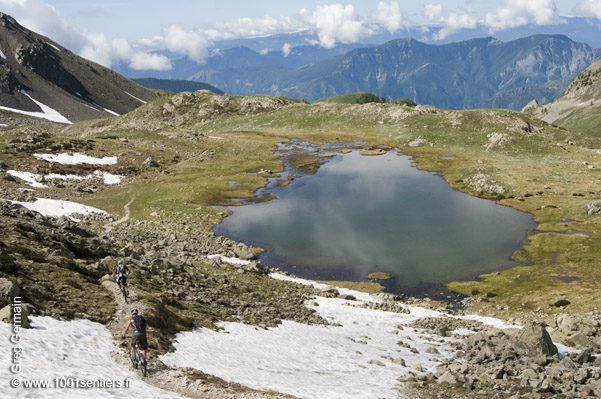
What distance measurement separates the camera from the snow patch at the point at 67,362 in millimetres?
18359

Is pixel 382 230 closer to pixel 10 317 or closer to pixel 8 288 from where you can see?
pixel 8 288

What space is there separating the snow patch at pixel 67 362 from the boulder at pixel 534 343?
82.5ft

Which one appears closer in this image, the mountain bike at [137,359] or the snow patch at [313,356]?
the mountain bike at [137,359]

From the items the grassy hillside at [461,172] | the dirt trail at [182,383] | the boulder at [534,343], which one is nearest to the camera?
the dirt trail at [182,383]

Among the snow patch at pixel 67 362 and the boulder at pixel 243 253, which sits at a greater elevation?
the snow patch at pixel 67 362

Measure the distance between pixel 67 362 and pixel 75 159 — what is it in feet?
347

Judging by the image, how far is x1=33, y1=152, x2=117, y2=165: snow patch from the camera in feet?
361

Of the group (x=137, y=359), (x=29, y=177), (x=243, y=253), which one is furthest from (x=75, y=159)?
(x=137, y=359)

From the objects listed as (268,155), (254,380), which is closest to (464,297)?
(254,380)

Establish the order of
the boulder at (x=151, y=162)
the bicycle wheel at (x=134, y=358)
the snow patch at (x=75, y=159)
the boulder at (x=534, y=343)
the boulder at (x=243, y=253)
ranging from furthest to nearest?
the boulder at (x=151, y=162) < the snow patch at (x=75, y=159) < the boulder at (x=243, y=253) < the boulder at (x=534, y=343) < the bicycle wheel at (x=134, y=358)

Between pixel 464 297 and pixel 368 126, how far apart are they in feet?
461

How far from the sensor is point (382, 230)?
254ft

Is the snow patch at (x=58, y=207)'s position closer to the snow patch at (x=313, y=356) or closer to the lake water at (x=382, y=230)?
the lake water at (x=382, y=230)

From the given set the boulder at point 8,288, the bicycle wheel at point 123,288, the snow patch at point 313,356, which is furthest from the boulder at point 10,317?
the snow patch at point 313,356
